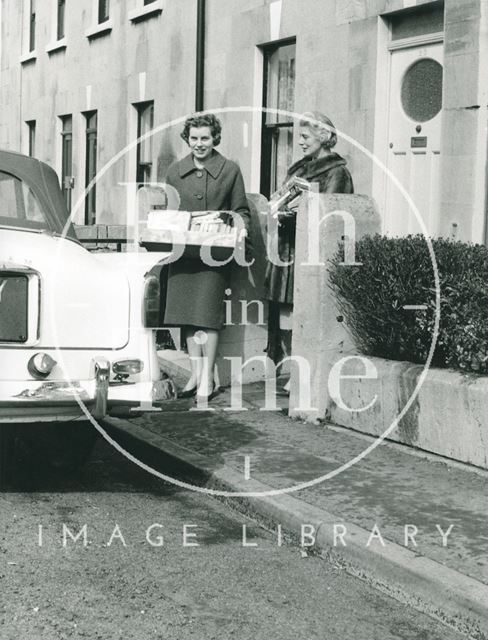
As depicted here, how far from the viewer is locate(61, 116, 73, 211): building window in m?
22.2

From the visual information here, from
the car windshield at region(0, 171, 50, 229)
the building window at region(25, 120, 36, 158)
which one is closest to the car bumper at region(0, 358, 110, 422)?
the car windshield at region(0, 171, 50, 229)

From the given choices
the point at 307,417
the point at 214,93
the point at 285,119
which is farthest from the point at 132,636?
the point at 214,93

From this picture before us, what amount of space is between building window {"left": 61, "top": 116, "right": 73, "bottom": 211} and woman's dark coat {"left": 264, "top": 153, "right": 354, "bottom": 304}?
12616 millimetres

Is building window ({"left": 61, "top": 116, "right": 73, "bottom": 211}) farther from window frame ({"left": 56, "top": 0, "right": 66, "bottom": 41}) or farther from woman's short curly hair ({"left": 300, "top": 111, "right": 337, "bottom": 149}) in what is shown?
woman's short curly hair ({"left": 300, "top": 111, "right": 337, "bottom": 149})

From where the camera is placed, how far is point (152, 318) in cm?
681

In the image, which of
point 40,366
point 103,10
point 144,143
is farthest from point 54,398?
point 103,10

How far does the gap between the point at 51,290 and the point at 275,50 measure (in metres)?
8.15

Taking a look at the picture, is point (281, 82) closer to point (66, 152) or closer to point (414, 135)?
point (414, 135)

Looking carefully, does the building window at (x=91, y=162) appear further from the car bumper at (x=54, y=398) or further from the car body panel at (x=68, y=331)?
the car bumper at (x=54, y=398)

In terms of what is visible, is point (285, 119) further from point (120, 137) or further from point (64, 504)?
point (64, 504)

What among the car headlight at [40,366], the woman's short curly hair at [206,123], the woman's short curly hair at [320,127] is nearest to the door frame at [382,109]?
the woman's short curly hair at [320,127]

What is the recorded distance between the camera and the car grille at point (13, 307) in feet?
20.8

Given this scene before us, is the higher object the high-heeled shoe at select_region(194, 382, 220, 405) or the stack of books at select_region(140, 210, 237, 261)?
the stack of books at select_region(140, 210, 237, 261)

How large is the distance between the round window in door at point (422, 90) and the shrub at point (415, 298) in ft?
9.07
